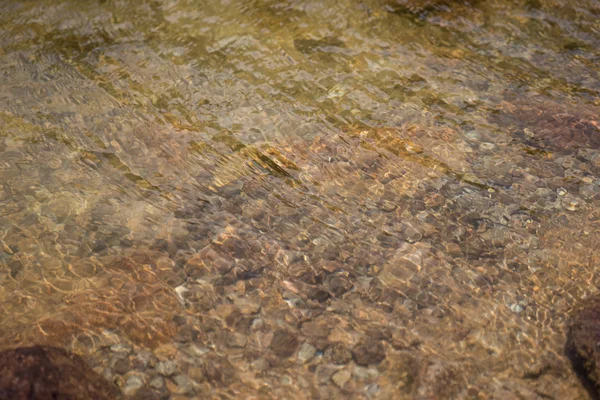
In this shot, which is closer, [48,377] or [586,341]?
[48,377]

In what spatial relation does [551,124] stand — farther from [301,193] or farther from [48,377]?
[48,377]

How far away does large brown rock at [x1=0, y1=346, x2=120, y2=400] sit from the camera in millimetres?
2639

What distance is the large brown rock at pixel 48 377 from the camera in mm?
2639

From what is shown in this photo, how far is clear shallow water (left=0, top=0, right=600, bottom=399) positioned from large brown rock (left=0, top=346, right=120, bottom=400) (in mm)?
104

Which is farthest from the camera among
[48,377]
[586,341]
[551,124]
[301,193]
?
[551,124]

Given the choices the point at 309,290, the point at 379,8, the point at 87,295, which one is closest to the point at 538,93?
the point at 379,8

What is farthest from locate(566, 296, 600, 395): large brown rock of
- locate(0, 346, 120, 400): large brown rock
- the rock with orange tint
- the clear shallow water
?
locate(0, 346, 120, 400): large brown rock

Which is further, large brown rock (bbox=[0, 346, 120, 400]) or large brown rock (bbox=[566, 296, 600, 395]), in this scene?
large brown rock (bbox=[566, 296, 600, 395])

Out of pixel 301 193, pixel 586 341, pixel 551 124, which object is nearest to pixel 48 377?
pixel 301 193

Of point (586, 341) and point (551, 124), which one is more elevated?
point (551, 124)

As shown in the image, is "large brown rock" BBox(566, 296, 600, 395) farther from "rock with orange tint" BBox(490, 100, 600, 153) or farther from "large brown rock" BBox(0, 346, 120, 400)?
"large brown rock" BBox(0, 346, 120, 400)

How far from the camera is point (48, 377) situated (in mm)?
2742

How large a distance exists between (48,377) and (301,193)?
224 centimetres

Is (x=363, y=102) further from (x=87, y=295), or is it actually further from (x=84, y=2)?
(x=84, y=2)
